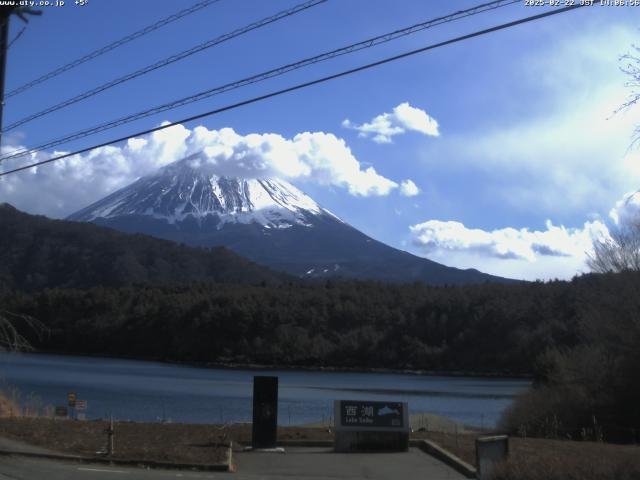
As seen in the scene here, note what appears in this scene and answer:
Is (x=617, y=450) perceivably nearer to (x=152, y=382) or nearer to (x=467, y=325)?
(x=152, y=382)

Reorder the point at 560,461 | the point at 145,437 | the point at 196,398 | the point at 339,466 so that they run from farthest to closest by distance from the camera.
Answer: the point at 196,398
the point at 145,437
the point at 339,466
the point at 560,461

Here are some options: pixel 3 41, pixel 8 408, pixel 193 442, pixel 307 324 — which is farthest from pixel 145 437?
pixel 307 324

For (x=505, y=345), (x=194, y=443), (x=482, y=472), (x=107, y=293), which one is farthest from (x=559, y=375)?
(x=107, y=293)

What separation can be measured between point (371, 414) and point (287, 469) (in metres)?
3.47

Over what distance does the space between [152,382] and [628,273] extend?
48.2 m

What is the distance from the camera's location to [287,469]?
16766 millimetres

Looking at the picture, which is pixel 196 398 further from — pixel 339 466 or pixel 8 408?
pixel 339 466

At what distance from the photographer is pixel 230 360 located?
12862 centimetres

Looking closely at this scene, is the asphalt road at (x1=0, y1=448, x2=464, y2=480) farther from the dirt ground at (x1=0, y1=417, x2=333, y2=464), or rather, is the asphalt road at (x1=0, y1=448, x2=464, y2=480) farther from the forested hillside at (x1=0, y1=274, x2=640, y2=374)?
the forested hillside at (x1=0, y1=274, x2=640, y2=374)

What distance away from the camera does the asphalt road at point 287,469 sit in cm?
1490

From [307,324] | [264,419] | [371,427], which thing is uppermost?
[307,324]

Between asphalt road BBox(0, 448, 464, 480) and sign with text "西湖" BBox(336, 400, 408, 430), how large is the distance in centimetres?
75

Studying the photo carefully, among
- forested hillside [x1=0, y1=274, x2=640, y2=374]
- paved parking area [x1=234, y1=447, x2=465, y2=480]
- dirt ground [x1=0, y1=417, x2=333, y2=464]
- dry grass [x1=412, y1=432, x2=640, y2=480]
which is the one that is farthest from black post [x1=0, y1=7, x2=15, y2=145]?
forested hillside [x1=0, y1=274, x2=640, y2=374]

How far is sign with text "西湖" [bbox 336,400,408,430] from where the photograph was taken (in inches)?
772
